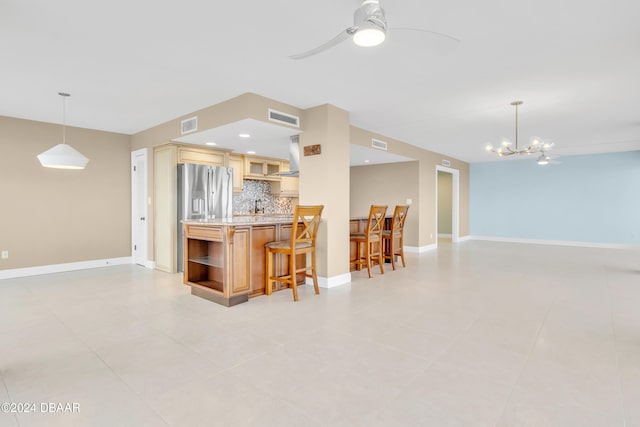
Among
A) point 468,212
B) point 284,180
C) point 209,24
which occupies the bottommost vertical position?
point 468,212

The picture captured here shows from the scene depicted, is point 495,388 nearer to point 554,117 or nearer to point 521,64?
point 521,64

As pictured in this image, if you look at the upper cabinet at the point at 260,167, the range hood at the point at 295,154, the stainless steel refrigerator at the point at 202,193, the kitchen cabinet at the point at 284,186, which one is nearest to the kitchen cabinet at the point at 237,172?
the upper cabinet at the point at 260,167

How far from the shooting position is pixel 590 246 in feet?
28.2

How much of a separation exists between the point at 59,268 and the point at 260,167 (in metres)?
4.13

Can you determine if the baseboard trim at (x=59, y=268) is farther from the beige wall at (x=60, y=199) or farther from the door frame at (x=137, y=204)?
the door frame at (x=137, y=204)

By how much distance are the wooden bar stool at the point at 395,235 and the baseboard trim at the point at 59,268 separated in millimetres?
4921

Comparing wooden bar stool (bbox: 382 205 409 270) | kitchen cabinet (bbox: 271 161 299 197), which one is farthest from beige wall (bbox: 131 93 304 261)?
kitchen cabinet (bbox: 271 161 299 197)

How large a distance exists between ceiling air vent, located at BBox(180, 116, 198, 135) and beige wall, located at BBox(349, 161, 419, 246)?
4.66 metres

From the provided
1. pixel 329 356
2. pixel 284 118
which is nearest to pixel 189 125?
pixel 284 118

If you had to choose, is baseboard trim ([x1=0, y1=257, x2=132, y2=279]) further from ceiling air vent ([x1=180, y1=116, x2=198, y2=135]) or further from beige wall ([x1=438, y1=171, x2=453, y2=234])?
beige wall ([x1=438, y1=171, x2=453, y2=234])

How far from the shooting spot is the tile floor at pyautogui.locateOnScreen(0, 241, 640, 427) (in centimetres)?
172

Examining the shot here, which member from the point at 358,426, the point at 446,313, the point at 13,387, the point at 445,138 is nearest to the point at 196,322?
the point at 13,387

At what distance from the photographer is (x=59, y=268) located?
5.38 metres

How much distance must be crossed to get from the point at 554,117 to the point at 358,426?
5641 millimetres
